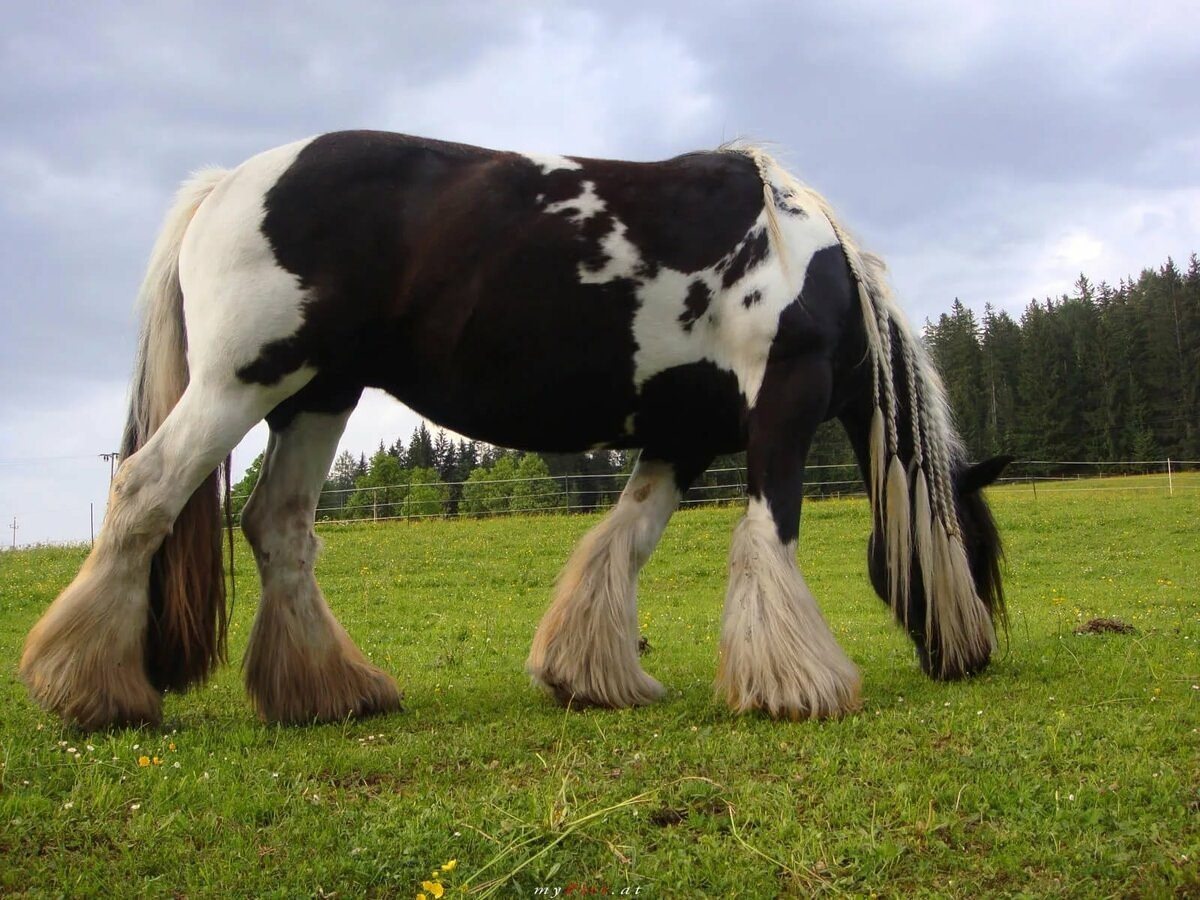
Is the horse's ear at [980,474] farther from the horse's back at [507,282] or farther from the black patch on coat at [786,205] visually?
the black patch on coat at [786,205]

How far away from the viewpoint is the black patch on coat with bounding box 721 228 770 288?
14.8 ft

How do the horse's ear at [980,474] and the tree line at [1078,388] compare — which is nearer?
the horse's ear at [980,474]

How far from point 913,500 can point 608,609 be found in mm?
1746

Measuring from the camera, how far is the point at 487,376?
14.2 ft

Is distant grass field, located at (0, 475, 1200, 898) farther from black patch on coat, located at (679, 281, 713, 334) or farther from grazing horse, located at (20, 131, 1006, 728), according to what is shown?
black patch on coat, located at (679, 281, 713, 334)

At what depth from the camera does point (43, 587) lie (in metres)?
15.3

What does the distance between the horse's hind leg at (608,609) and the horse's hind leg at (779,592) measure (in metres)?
0.66

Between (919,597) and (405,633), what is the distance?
6.92 meters

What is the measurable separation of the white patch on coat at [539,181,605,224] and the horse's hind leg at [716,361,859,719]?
1149 mm

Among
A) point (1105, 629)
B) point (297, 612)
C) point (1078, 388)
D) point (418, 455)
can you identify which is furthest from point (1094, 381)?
point (297, 612)

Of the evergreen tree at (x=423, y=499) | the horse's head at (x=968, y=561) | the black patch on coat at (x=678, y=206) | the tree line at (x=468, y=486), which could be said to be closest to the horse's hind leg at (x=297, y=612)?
the black patch on coat at (x=678, y=206)

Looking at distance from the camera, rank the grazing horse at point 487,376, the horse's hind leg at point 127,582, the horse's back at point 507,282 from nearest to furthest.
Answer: the horse's hind leg at point 127,582 < the grazing horse at point 487,376 < the horse's back at point 507,282

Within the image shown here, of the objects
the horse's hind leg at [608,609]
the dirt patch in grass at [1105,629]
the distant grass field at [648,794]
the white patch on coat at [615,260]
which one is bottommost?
the dirt patch in grass at [1105,629]

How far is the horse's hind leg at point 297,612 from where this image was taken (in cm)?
445
